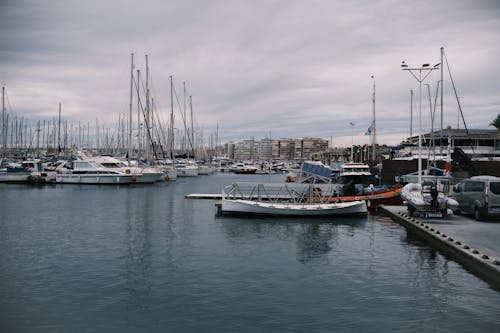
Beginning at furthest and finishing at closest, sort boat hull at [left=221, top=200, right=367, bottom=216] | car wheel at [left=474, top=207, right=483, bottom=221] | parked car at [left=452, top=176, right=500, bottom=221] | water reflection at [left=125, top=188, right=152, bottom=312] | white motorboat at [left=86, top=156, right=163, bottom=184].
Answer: white motorboat at [left=86, top=156, right=163, bottom=184] → boat hull at [left=221, top=200, right=367, bottom=216] → car wheel at [left=474, top=207, right=483, bottom=221] → parked car at [left=452, top=176, right=500, bottom=221] → water reflection at [left=125, top=188, right=152, bottom=312]

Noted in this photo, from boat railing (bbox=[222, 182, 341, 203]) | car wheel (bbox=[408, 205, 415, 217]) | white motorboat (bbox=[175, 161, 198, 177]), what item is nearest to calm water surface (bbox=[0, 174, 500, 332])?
car wheel (bbox=[408, 205, 415, 217])

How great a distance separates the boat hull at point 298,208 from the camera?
30.6 meters

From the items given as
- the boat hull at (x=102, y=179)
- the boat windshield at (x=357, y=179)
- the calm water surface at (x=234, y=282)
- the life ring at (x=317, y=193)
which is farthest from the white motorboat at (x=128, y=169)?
the calm water surface at (x=234, y=282)

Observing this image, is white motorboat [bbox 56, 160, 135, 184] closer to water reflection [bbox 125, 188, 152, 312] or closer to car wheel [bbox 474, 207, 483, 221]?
water reflection [bbox 125, 188, 152, 312]

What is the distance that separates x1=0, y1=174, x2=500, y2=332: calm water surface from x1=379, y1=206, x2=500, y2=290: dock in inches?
17.7

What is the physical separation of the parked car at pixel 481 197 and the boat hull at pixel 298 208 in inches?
280

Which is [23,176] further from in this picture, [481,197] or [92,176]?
[481,197]

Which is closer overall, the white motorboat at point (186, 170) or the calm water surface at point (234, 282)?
the calm water surface at point (234, 282)

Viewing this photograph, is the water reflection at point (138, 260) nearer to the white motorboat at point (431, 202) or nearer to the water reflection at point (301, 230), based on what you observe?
the water reflection at point (301, 230)

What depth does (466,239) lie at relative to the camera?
1877cm

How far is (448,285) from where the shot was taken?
575 inches

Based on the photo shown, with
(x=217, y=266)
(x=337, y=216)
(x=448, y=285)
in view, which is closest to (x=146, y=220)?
(x=337, y=216)

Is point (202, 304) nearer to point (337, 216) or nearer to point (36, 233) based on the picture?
point (36, 233)

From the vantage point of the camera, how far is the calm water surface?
1155cm
